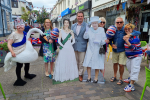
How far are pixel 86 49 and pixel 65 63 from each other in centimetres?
73

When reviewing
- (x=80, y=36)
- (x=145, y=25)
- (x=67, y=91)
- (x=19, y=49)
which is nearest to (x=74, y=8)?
(x=145, y=25)

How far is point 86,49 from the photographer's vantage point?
3311mm

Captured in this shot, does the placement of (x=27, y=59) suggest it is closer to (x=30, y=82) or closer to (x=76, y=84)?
(x=30, y=82)

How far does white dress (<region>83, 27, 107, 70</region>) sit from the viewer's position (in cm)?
299

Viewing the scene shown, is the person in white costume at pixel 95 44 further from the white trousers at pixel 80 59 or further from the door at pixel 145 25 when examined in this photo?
the door at pixel 145 25

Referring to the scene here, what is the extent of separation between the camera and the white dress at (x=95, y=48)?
2.99m

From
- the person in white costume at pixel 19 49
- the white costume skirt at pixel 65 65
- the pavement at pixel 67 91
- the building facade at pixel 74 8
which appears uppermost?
the building facade at pixel 74 8

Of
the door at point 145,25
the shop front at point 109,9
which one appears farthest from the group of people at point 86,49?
the door at point 145,25

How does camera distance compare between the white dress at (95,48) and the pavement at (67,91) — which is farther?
the white dress at (95,48)

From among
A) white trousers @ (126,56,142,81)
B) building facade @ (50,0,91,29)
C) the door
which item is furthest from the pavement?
building facade @ (50,0,91,29)

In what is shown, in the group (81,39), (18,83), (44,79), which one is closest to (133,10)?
(81,39)

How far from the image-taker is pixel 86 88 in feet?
9.61

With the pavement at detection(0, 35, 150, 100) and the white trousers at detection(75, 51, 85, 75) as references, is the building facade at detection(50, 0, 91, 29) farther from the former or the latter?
the pavement at detection(0, 35, 150, 100)

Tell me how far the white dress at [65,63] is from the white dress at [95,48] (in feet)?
1.40
